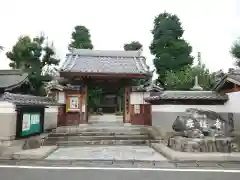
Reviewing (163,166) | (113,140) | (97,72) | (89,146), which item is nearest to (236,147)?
(163,166)

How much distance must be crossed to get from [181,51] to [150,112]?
80.8 ft

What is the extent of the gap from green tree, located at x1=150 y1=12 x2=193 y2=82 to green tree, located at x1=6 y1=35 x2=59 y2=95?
16.7 meters

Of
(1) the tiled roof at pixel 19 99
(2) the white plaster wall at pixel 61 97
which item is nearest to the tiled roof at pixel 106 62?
(2) the white plaster wall at pixel 61 97

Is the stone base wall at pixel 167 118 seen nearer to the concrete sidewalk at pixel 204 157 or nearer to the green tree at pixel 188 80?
the concrete sidewalk at pixel 204 157

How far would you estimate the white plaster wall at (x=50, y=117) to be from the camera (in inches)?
653

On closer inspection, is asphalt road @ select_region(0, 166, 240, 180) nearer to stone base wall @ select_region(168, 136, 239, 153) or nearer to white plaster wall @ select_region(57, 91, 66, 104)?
stone base wall @ select_region(168, 136, 239, 153)

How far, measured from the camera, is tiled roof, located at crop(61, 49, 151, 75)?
61.0ft

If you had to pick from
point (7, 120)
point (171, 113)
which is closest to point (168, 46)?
point (171, 113)

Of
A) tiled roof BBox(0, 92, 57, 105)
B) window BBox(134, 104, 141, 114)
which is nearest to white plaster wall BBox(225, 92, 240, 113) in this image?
window BBox(134, 104, 141, 114)

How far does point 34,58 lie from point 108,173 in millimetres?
30340

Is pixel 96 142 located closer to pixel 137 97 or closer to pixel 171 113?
pixel 171 113

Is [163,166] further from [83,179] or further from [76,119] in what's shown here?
[76,119]

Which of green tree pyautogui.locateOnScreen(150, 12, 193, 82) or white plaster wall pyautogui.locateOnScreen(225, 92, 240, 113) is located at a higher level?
green tree pyautogui.locateOnScreen(150, 12, 193, 82)

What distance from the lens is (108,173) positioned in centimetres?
745
